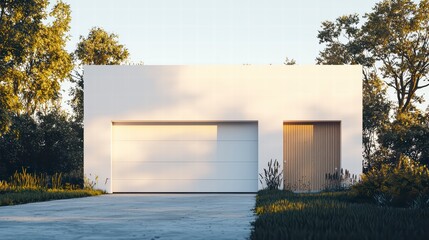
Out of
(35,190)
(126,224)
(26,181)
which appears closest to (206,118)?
(35,190)

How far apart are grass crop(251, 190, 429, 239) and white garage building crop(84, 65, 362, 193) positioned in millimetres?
9316

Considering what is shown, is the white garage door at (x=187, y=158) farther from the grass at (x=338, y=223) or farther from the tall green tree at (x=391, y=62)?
the grass at (x=338, y=223)

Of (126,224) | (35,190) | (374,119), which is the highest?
(374,119)

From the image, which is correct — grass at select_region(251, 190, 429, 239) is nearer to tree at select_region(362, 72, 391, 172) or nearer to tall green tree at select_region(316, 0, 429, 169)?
Result: tall green tree at select_region(316, 0, 429, 169)

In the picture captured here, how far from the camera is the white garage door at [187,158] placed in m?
18.7

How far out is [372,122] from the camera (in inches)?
1006

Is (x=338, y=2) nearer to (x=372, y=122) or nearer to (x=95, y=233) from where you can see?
(x=372, y=122)

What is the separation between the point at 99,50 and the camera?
3045 cm

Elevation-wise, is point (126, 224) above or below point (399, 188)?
below

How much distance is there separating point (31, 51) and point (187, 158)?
21.2 ft

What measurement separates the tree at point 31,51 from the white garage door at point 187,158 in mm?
3585

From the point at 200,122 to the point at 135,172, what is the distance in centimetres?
229

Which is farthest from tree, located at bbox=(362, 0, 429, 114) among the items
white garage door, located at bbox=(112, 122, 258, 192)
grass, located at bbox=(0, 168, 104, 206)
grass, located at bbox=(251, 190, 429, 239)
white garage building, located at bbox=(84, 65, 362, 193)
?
grass, located at bbox=(251, 190, 429, 239)

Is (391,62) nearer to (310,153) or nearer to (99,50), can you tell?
(310,153)
